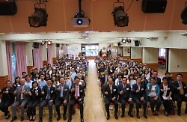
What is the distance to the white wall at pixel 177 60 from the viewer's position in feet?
32.0

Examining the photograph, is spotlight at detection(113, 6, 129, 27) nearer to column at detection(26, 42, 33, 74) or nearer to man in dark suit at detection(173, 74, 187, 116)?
man in dark suit at detection(173, 74, 187, 116)

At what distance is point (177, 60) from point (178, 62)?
0.41ft

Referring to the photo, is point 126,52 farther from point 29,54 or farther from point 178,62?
point 29,54

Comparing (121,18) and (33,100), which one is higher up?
(121,18)

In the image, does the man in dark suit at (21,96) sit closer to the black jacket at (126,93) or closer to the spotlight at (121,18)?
the black jacket at (126,93)

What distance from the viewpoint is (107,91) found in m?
6.45

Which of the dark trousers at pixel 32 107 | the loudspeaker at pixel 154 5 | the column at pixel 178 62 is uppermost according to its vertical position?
the loudspeaker at pixel 154 5

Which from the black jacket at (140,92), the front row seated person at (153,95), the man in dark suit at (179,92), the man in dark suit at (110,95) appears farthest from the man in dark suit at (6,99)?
the man in dark suit at (179,92)

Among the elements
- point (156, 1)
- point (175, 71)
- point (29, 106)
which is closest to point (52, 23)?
point (156, 1)

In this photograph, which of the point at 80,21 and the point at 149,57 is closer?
the point at 80,21

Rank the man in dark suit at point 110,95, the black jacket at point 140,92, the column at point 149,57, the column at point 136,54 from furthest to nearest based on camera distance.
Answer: the column at point 136,54 → the column at point 149,57 → the black jacket at point 140,92 → the man in dark suit at point 110,95

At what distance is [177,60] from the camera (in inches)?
388

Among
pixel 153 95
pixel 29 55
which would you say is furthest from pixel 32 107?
pixel 29 55

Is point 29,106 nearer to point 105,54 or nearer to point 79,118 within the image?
point 79,118
